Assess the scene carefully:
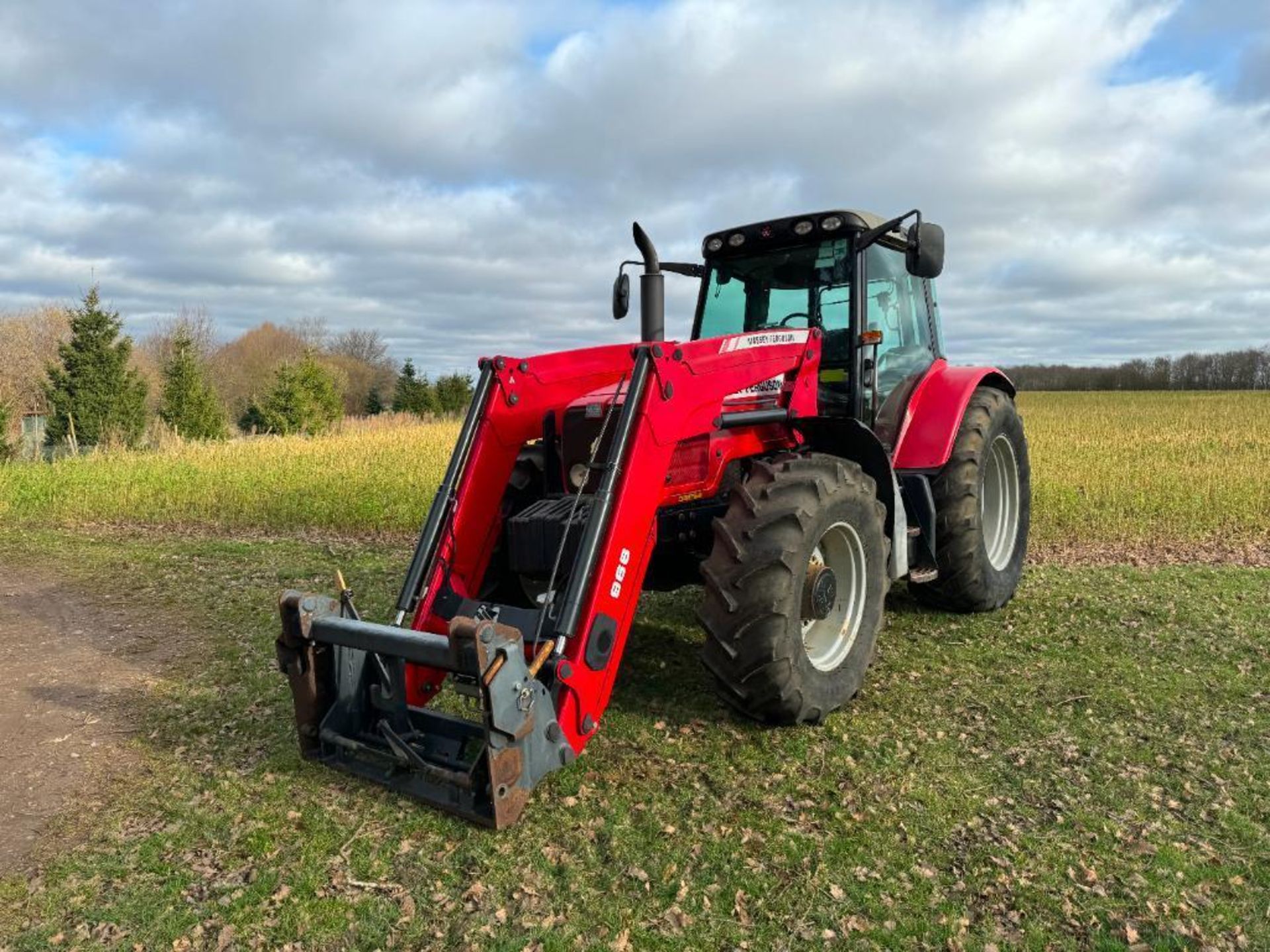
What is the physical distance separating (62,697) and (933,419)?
555cm

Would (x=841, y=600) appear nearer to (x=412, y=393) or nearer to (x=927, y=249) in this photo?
(x=927, y=249)

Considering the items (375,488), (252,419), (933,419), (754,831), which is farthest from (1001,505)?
(252,419)

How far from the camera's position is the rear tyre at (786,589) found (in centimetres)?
368

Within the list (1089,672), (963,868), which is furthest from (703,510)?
(1089,672)

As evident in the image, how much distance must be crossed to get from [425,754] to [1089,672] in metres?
3.83

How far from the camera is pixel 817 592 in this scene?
4109 millimetres

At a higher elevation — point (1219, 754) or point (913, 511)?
Result: point (913, 511)

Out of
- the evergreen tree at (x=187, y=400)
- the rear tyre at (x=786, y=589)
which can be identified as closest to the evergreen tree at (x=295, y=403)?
the evergreen tree at (x=187, y=400)

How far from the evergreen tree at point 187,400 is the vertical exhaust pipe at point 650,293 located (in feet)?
83.1

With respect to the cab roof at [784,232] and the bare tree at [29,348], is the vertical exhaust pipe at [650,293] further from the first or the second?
the bare tree at [29,348]

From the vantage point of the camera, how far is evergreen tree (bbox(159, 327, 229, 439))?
88.5ft

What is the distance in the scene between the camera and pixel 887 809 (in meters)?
3.49

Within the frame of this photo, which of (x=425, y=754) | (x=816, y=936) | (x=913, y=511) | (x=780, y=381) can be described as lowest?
(x=816, y=936)

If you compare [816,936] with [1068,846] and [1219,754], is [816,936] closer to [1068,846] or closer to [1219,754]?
[1068,846]
